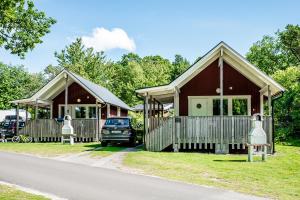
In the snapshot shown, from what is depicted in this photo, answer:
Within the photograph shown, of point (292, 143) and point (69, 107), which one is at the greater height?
point (69, 107)

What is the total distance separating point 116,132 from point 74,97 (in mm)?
9740

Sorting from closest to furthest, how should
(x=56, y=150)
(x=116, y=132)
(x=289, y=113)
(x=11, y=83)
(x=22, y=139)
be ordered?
(x=56, y=150) → (x=116, y=132) → (x=22, y=139) → (x=289, y=113) → (x=11, y=83)

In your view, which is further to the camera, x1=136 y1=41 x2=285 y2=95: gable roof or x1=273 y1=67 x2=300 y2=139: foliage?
x1=273 y1=67 x2=300 y2=139: foliage

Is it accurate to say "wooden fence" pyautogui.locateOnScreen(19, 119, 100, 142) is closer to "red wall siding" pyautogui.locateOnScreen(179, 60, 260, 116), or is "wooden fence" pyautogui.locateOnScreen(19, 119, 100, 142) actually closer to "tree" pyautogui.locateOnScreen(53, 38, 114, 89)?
"red wall siding" pyautogui.locateOnScreen(179, 60, 260, 116)

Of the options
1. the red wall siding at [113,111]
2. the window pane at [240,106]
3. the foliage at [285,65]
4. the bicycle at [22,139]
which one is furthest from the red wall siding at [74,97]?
the foliage at [285,65]

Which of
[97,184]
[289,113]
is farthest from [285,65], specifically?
[97,184]

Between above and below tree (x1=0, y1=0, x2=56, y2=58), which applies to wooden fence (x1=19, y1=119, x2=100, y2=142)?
below

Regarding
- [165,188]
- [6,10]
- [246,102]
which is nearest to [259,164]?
[165,188]

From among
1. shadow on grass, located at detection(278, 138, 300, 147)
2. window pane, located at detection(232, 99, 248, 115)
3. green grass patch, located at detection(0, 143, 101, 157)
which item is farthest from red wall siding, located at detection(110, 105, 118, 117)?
window pane, located at detection(232, 99, 248, 115)

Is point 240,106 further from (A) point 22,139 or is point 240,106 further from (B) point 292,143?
(A) point 22,139

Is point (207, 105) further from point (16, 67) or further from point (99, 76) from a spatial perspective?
point (16, 67)

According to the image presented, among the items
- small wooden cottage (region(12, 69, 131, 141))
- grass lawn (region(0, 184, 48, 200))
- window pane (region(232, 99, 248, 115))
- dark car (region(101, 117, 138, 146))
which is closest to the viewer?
grass lawn (region(0, 184, 48, 200))

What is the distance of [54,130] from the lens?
2947 centimetres

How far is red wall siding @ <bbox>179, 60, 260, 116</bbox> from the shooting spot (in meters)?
22.8
